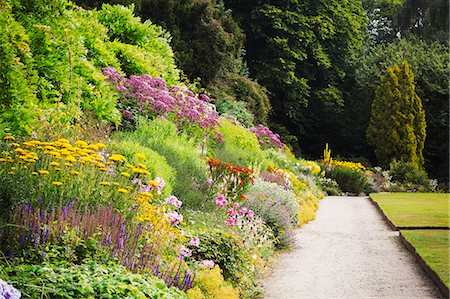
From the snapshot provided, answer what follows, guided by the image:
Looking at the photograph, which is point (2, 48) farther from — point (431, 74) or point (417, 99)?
point (431, 74)

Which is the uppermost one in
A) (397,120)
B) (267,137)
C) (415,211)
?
(397,120)

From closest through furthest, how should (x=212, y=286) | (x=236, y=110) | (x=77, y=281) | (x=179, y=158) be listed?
(x=77, y=281) → (x=212, y=286) → (x=179, y=158) → (x=236, y=110)

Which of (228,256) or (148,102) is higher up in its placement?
(148,102)

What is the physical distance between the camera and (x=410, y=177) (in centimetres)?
2155

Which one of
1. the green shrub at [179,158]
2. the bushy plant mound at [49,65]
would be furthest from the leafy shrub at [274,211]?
the bushy plant mound at [49,65]

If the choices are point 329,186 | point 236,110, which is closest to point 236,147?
point 236,110

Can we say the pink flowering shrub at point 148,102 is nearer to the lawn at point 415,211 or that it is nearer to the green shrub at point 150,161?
the green shrub at point 150,161

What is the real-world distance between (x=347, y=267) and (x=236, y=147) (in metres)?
6.83

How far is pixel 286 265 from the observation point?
7.15 meters

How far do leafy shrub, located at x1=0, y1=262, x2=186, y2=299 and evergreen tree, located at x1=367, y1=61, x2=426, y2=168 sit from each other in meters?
22.4

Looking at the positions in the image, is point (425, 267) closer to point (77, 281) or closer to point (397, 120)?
point (77, 281)

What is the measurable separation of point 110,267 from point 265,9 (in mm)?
24908

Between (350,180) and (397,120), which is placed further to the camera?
(397,120)

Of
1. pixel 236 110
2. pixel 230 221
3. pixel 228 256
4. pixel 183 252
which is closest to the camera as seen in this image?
pixel 183 252
